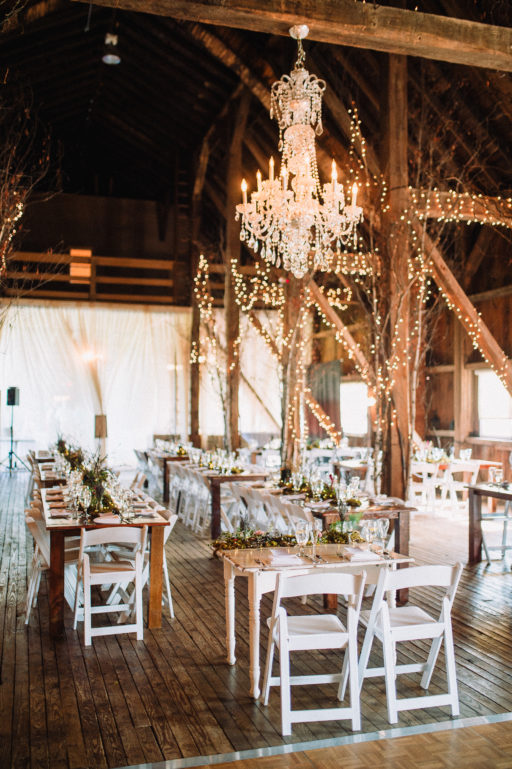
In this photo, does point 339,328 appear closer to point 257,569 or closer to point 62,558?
point 62,558

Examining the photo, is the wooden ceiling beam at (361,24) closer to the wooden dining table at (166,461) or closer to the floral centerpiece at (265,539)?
the floral centerpiece at (265,539)

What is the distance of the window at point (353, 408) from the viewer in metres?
15.4

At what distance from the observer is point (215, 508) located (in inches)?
319

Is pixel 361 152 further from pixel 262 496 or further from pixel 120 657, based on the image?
pixel 120 657

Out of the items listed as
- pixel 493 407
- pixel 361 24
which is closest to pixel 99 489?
pixel 361 24

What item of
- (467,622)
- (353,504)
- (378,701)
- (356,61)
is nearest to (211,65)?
(356,61)

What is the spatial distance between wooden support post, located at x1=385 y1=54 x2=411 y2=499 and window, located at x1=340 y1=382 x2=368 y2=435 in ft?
24.1

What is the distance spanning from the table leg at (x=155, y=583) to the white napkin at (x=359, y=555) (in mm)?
1431

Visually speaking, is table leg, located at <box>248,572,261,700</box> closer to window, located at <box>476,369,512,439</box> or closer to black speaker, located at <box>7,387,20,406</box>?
window, located at <box>476,369,512,439</box>

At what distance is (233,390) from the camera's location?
39.9 feet

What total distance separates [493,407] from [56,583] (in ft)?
27.8

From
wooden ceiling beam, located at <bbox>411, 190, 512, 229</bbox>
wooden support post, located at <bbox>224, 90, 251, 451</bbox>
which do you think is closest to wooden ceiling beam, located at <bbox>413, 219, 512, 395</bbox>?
wooden ceiling beam, located at <bbox>411, 190, 512, 229</bbox>

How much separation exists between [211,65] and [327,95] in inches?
151

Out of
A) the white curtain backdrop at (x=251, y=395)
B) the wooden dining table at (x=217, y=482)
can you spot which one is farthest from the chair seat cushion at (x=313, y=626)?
the white curtain backdrop at (x=251, y=395)
